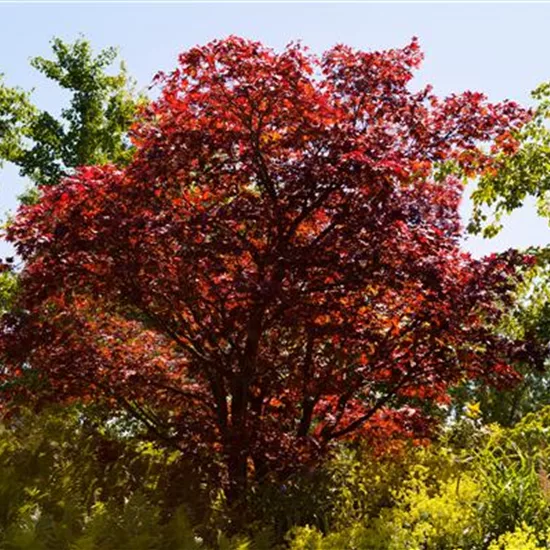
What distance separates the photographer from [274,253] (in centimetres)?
781

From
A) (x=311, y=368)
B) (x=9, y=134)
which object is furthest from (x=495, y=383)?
(x=9, y=134)

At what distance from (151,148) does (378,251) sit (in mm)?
2442

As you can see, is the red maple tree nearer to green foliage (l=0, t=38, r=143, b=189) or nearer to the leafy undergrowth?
the leafy undergrowth

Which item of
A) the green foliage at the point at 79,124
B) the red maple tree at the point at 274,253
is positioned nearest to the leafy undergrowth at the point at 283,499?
the red maple tree at the point at 274,253

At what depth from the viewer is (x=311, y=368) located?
8.80 m

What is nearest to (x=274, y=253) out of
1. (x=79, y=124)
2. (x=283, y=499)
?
(x=283, y=499)

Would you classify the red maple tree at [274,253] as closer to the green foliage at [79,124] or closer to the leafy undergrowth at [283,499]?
the leafy undergrowth at [283,499]

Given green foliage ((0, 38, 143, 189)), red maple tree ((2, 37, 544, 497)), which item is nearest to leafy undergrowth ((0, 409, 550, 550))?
red maple tree ((2, 37, 544, 497))

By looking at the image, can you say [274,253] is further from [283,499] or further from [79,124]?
[79,124]

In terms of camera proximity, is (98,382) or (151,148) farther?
(98,382)

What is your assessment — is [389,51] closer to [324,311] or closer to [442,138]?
[442,138]

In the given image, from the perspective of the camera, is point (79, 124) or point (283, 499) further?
point (79, 124)

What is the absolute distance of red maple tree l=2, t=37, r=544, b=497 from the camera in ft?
25.2

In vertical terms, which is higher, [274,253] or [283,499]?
[274,253]
